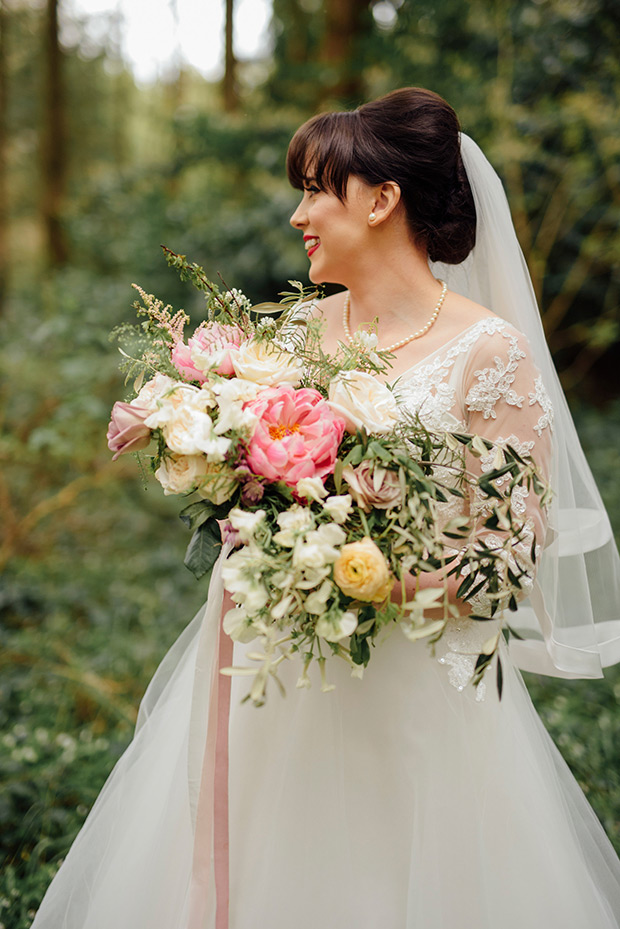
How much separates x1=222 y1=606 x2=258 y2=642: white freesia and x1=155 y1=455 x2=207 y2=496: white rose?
261mm

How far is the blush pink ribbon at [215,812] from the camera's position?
1580 millimetres

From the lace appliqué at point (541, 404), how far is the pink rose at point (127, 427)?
880 millimetres

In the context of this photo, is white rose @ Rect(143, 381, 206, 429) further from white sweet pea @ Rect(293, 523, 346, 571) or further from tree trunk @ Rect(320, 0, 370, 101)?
tree trunk @ Rect(320, 0, 370, 101)

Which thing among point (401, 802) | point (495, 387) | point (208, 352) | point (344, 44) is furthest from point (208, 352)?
point (344, 44)

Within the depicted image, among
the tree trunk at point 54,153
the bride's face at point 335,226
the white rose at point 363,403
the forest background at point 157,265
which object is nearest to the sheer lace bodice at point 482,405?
the white rose at point 363,403

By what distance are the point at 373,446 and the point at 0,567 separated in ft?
11.3

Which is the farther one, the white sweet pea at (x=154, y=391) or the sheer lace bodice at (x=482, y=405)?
the sheer lace bodice at (x=482, y=405)

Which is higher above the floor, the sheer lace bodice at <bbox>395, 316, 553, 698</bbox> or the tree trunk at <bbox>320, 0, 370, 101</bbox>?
the tree trunk at <bbox>320, 0, 370, 101</bbox>

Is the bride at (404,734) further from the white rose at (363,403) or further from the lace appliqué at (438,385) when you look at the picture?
the white rose at (363,403)

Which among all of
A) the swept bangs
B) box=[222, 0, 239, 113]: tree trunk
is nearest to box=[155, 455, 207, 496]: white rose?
the swept bangs

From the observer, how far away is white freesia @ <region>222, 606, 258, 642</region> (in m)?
1.31

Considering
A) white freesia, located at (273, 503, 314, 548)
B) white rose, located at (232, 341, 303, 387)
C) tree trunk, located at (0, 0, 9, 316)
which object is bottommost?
white freesia, located at (273, 503, 314, 548)

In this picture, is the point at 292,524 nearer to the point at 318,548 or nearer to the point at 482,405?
the point at 318,548

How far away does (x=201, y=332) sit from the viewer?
1522mm
